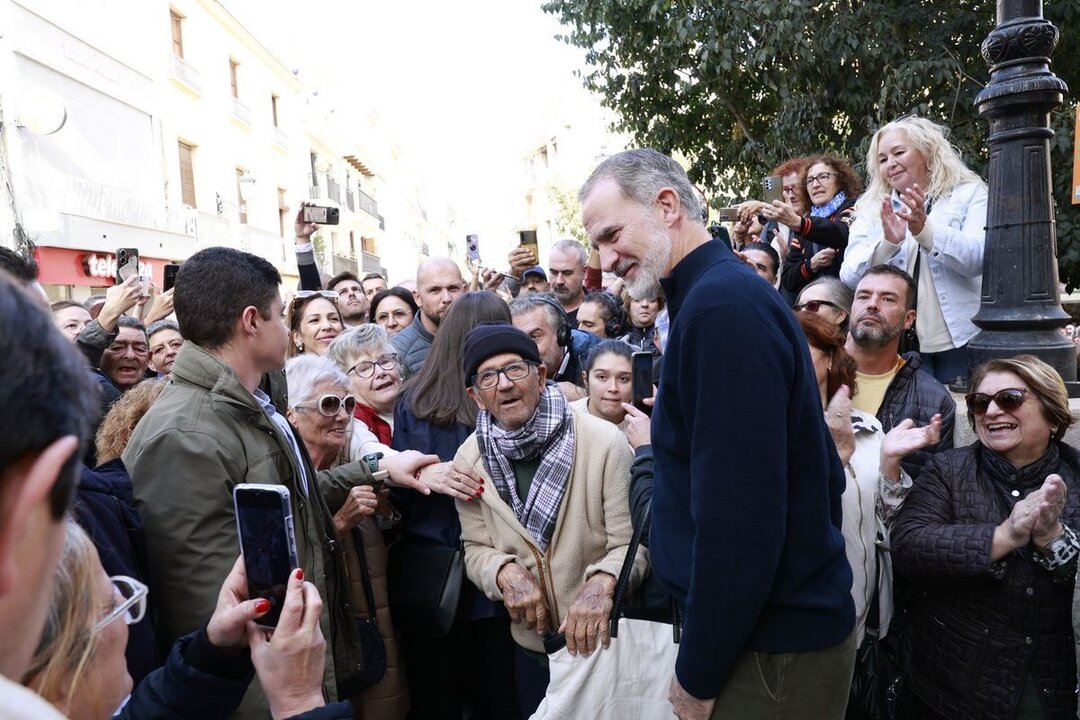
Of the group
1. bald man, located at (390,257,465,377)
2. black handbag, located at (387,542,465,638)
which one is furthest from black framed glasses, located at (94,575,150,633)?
bald man, located at (390,257,465,377)

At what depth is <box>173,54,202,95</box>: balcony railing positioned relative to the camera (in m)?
20.2

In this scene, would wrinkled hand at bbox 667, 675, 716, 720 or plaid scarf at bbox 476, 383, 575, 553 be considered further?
plaid scarf at bbox 476, 383, 575, 553

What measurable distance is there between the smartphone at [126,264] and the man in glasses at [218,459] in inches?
128

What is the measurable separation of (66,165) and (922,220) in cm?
1519

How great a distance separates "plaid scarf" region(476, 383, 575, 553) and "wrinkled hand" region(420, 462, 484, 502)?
72 millimetres

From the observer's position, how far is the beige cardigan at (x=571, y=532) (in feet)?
9.80

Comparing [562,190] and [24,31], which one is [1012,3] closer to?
[24,31]

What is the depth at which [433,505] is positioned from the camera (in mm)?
3432

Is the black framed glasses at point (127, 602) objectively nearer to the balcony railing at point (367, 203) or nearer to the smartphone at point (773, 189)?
the smartphone at point (773, 189)

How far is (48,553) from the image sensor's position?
0.78 meters

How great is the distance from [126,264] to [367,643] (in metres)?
3.71

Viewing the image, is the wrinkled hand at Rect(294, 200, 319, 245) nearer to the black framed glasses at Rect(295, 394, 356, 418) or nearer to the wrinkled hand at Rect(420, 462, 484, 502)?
the black framed glasses at Rect(295, 394, 356, 418)

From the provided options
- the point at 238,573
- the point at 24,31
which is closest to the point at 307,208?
the point at 238,573

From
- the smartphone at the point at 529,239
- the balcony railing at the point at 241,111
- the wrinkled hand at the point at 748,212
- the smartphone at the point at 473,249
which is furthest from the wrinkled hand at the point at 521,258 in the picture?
the balcony railing at the point at 241,111
